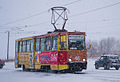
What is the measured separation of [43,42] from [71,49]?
3590 mm

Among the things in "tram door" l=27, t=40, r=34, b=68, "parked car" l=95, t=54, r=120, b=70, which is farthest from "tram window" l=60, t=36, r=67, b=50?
"parked car" l=95, t=54, r=120, b=70

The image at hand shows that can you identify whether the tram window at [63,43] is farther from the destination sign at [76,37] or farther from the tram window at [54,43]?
the destination sign at [76,37]

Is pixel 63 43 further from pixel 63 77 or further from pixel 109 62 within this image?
pixel 109 62

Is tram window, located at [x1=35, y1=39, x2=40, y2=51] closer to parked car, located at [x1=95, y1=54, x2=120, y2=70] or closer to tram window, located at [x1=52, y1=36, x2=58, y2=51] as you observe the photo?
tram window, located at [x1=52, y1=36, x2=58, y2=51]

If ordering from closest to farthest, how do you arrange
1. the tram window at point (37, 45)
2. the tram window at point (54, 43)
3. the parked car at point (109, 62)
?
1. the tram window at point (54, 43)
2. the tram window at point (37, 45)
3. the parked car at point (109, 62)

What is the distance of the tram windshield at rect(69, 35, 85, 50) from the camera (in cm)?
2258

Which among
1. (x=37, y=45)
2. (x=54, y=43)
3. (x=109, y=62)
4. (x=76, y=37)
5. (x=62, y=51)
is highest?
(x=76, y=37)

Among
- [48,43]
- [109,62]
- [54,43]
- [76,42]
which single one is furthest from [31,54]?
[109,62]

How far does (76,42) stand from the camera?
74.7 ft

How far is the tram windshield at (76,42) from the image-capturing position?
22578 millimetres

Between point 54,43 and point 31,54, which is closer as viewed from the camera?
point 54,43

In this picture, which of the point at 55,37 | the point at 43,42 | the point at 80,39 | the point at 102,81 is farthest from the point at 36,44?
the point at 102,81

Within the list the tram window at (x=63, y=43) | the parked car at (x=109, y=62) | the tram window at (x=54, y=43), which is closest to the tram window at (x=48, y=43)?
the tram window at (x=54, y=43)

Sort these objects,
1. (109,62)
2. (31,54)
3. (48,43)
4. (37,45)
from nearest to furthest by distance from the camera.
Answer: (48,43) < (37,45) < (31,54) < (109,62)
